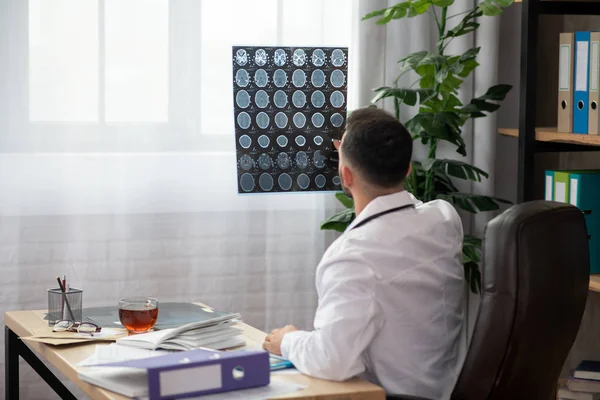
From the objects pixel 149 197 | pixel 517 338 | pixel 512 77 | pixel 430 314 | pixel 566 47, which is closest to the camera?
pixel 517 338

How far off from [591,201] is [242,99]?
48.4 inches

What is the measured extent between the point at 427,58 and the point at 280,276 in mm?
1087

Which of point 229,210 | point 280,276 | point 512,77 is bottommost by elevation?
point 280,276

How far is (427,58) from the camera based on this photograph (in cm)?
338

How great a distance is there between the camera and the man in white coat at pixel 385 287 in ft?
6.13

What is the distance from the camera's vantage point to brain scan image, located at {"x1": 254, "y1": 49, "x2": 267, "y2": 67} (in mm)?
3238

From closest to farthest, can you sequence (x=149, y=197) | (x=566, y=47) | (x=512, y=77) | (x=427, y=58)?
(x=566, y=47) → (x=427, y=58) → (x=149, y=197) → (x=512, y=77)

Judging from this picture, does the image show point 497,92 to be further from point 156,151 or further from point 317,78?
point 156,151

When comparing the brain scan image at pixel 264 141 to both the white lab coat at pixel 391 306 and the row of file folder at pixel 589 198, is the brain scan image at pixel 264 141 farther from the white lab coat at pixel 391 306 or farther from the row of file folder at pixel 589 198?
the white lab coat at pixel 391 306

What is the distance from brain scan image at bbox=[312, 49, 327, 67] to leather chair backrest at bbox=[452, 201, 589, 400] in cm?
158

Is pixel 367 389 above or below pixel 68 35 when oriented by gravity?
below

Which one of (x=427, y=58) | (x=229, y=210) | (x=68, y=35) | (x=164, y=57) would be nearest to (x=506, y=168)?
(x=427, y=58)

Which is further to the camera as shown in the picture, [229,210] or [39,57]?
[229,210]

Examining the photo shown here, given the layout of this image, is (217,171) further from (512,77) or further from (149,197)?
(512,77)
